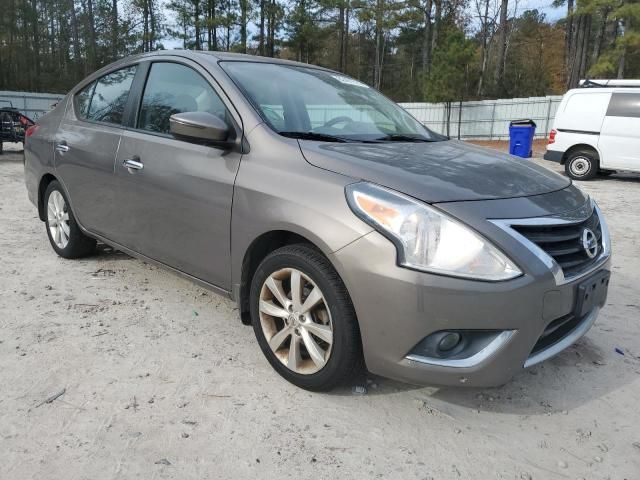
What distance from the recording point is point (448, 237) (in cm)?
208

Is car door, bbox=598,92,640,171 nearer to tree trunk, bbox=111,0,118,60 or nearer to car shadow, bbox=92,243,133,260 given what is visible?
car shadow, bbox=92,243,133,260

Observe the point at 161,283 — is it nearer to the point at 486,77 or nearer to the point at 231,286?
the point at 231,286

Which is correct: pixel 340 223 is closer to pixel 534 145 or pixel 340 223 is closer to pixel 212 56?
pixel 212 56

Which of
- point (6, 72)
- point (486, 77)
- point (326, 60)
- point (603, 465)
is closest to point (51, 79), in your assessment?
point (6, 72)

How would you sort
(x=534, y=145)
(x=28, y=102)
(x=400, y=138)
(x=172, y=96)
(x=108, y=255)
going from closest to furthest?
(x=400, y=138) < (x=172, y=96) < (x=108, y=255) < (x=534, y=145) < (x=28, y=102)

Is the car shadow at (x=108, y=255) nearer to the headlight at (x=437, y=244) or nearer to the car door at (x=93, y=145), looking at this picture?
the car door at (x=93, y=145)

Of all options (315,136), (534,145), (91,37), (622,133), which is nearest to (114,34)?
(91,37)

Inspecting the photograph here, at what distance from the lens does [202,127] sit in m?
2.64

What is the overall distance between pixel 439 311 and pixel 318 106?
1653mm

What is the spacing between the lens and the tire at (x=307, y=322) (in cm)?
228

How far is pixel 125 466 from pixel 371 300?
1147 millimetres

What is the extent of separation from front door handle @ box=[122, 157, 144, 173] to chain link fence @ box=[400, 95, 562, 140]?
973 inches

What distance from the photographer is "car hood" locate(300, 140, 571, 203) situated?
226 centimetres

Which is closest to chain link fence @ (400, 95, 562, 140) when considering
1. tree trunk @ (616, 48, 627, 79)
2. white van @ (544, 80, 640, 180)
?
tree trunk @ (616, 48, 627, 79)
